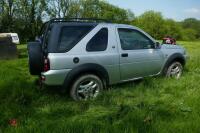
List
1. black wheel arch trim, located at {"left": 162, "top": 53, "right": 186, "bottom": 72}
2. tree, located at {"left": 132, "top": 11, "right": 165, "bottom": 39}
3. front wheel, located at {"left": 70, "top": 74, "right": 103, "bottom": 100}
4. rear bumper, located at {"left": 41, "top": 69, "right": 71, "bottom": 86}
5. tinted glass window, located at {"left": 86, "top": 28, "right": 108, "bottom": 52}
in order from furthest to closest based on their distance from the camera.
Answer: tree, located at {"left": 132, "top": 11, "right": 165, "bottom": 39}, black wheel arch trim, located at {"left": 162, "top": 53, "right": 186, "bottom": 72}, tinted glass window, located at {"left": 86, "top": 28, "right": 108, "bottom": 52}, front wheel, located at {"left": 70, "top": 74, "right": 103, "bottom": 100}, rear bumper, located at {"left": 41, "top": 69, "right": 71, "bottom": 86}

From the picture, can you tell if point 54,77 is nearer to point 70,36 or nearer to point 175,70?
point 70,36

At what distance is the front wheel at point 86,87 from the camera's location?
634 cm

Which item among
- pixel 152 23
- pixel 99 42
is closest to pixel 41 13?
pixel 152 23

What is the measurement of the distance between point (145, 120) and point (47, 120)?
5.10 feet

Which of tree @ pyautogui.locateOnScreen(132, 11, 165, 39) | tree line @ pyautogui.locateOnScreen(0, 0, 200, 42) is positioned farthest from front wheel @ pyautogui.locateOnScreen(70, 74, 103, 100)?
tree @ pyautogui.locateOnScreen(132, 11, 165, 39)

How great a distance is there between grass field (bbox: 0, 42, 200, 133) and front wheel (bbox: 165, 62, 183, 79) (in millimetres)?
391

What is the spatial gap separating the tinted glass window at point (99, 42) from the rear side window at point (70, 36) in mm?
227

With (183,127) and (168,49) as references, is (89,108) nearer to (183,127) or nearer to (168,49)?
(183,127)

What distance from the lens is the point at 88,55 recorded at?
648 cm

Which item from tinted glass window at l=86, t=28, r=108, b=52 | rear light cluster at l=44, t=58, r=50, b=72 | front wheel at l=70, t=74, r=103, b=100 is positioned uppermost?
tinted glass window at l=86, t=28, r=108, b=52

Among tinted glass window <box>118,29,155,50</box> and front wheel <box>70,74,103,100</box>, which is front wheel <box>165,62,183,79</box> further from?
front wheel <box>70,74,103,100</box>

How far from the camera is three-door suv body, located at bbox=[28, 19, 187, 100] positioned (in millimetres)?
6180

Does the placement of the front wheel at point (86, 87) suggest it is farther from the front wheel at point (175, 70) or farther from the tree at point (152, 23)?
the tree at point (152, 23)

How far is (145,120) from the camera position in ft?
15.4
